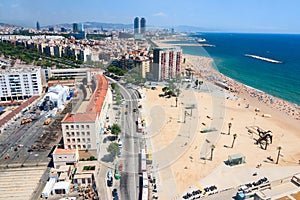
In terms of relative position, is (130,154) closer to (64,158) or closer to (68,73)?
(64,158)

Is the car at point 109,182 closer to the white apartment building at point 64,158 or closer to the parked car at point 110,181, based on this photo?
the parked car at point 110,181

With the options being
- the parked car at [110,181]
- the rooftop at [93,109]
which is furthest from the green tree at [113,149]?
the parked car at [110,181]

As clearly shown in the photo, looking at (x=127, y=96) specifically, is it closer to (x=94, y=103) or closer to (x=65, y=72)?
(x=94, y=103)

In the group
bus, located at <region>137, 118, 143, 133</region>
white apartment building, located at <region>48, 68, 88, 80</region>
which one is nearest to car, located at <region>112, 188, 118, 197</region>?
bus, located at <region>137, 118, 143, 133</region>

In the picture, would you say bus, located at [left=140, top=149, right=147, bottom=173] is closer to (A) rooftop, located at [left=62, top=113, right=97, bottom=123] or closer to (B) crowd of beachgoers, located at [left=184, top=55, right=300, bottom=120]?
(A) rooftop, located at [left=62, top=113, right=97, bottom=123]

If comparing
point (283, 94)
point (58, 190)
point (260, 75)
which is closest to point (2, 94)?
point (58, 190)
